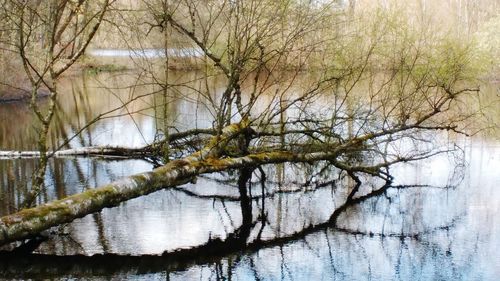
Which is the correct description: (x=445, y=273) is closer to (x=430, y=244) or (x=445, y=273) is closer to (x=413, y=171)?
(x=430, y=244)

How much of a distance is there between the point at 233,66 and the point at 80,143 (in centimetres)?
808

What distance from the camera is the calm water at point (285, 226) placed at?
6.87 meters

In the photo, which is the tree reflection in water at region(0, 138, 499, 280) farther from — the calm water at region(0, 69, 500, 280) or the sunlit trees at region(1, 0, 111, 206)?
the sunlit trees at region(1, 0, 111, 206)

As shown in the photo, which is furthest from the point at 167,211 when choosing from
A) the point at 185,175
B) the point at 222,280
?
the point at 222,280

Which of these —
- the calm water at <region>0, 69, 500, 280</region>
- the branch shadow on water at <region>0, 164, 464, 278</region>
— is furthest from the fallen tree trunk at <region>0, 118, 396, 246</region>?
the calm water at <region>0, 69, 500, 280</region>

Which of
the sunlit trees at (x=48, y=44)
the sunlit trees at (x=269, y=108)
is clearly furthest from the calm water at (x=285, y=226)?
the sunlit trees at (x=48, y=44)

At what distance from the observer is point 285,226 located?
8562 mm

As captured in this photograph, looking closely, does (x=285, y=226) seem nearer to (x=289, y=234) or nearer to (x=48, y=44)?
(x=289, y=234)

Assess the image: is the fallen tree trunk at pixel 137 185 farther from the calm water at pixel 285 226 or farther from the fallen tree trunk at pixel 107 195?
the calm water at pixel 285 226

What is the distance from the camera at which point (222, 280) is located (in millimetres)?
6562

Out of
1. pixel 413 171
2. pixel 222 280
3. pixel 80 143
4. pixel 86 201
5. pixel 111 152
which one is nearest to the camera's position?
pixel 222 280

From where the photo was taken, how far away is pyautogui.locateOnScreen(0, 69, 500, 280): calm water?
6871mm

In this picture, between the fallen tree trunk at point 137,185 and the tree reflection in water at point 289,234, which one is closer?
the fallen tree trunk at point 137,185

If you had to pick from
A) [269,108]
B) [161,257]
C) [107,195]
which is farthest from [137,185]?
[269,108]
